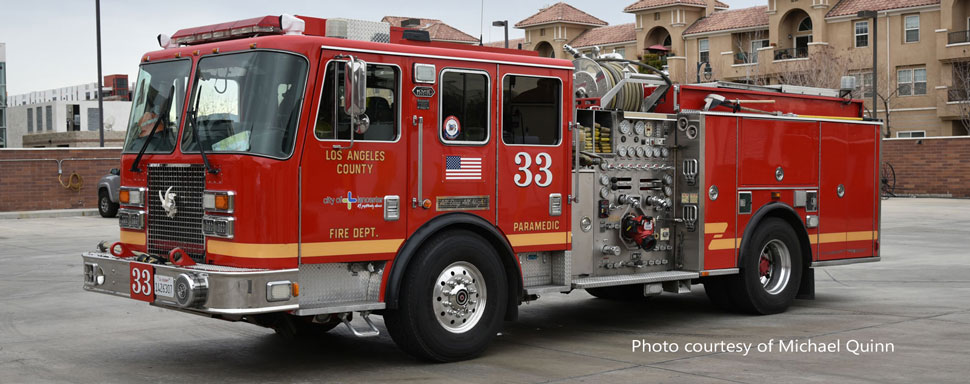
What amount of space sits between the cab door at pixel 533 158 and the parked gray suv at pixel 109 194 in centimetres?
2168

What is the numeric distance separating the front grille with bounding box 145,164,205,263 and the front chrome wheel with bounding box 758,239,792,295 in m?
6.11

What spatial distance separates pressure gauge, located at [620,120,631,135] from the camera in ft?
32.8

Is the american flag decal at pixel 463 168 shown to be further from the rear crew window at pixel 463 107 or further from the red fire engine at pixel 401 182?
the rear crew window at pixel 463 107

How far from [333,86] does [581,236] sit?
291cm

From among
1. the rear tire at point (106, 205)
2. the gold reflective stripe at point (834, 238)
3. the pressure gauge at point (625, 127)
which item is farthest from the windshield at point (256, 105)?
the rear tire at point (106, 205)

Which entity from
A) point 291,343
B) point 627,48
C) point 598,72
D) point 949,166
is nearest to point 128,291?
point 291,343

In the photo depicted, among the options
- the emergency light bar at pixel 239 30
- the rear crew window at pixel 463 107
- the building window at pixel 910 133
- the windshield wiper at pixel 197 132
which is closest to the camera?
the windshield wiper at pixel 197 132

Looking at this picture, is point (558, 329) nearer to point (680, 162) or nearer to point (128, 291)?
point (680, 162)

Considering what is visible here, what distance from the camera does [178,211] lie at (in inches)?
314

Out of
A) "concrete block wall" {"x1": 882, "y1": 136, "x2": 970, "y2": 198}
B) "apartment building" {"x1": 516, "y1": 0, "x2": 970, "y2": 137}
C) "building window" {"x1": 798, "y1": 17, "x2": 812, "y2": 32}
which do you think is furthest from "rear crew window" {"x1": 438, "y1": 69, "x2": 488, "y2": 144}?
"building window" {"x1": 798, "y1": 17, "x2": 812, "y2": 32}

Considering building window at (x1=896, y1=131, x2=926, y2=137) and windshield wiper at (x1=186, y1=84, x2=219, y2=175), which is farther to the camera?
building window at (x1=896, y1=131, x2=926, y2=137)

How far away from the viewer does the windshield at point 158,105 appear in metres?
8.12

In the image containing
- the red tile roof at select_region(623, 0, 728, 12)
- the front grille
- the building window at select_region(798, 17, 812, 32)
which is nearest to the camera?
the front grille

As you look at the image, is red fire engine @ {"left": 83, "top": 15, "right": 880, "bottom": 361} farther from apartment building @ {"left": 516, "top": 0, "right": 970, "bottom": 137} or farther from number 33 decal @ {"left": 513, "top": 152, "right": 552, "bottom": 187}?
apartment building @ {"left": 516, "top": 0, "right": 970, "bottom": 137}
